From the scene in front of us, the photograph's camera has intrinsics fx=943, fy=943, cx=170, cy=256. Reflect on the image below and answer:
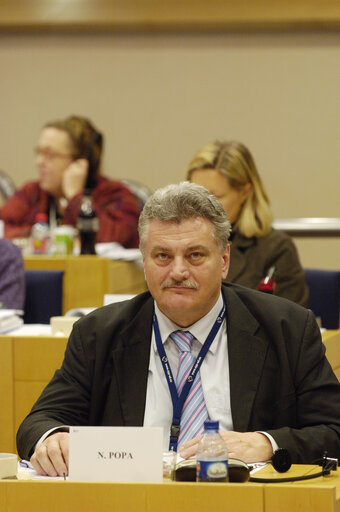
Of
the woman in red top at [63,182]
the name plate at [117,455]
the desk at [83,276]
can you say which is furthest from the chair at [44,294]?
the name plate at [117,455]

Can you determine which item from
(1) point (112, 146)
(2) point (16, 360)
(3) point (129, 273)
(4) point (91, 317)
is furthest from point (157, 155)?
(4) point (91, 317)

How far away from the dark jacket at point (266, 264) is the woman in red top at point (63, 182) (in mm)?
2311

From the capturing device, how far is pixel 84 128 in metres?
6.91

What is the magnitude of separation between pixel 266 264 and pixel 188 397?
1.96 metres

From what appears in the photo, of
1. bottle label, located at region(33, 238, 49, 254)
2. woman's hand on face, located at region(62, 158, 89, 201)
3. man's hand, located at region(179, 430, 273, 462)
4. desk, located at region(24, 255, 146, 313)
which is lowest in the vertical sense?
man's hand, located at region(179, 430, 273, 462)

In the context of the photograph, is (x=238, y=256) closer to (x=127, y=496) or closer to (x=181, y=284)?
(x=181, y=284)

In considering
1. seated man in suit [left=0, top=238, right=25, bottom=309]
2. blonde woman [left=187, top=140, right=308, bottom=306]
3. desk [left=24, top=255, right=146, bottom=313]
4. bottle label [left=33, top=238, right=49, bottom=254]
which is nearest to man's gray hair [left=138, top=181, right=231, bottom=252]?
blonde woman [left=187, top=140, right=308, bottom=306]

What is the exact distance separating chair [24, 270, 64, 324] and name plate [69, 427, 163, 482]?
2.97m

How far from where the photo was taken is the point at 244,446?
83.9 inches

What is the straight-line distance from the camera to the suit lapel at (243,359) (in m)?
2.35

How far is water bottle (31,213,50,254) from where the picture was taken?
5.78 metres

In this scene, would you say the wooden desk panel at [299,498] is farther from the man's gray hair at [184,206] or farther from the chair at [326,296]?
the chair at [326,296]

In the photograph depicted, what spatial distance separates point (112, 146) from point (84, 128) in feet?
3.95

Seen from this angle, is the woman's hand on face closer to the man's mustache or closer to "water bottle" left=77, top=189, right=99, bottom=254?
"water bottle" left=77, top=189, right=99, bottom=254
